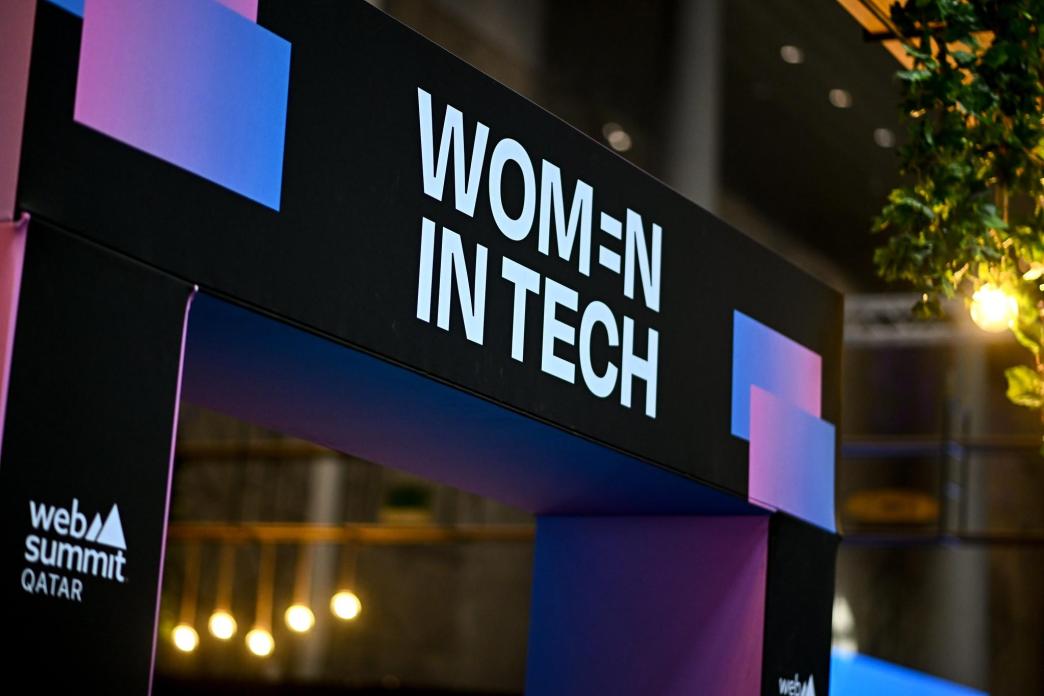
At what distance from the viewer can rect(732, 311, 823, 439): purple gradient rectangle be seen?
14.6 ft

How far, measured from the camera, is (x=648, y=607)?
4.66m

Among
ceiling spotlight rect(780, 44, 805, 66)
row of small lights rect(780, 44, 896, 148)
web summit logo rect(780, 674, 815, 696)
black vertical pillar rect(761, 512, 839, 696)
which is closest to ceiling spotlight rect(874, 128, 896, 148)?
row of small lights rect(780, 44, 896, 148)

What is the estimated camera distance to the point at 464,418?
144 inches

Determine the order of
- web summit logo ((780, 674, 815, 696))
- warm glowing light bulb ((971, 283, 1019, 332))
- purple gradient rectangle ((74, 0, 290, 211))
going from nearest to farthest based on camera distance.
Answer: purple gradient rectangle ((74, 0, 290, 211)) → warm glowing light bulb ((971, 283, 1019, 332)) → web summit logo ((780, 674, 815, 696))

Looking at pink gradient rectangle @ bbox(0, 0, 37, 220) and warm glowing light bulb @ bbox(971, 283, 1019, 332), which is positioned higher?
warm glowing light bulb @ bbox(971, 283, 1019, 332)

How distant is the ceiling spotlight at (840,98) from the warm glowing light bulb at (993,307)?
7.50 meters

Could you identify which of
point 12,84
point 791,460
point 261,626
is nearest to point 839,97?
point 261,626

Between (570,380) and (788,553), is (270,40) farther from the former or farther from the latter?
(788,553)

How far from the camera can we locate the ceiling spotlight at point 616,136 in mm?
12695

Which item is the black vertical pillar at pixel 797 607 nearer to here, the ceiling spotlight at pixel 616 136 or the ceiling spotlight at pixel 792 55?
the ceiling spotlight at pixel 792 55

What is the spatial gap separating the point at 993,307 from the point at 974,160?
401mm

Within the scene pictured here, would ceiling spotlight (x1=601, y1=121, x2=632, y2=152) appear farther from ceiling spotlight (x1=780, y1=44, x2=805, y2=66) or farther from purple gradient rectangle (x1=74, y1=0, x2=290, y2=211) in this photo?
purple gradient rectangle (x1=74, y1=0, x2=290, y2=211)

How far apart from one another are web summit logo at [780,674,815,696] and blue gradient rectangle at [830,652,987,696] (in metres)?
1.40

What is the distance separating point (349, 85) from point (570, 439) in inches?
40.7
